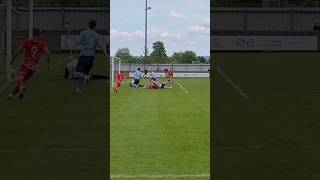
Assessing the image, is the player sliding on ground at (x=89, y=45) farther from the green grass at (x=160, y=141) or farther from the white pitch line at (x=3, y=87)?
the white pitch line at (x=3, y=87)

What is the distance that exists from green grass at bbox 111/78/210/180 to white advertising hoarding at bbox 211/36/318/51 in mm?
30382

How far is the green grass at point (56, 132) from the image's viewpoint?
668cm

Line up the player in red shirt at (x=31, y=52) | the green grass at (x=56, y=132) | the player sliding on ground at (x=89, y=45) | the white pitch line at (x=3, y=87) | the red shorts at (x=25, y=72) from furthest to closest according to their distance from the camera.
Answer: the white pitch line at (x=3, y=87) < the red shorts at (x=25, y=72) < the player in red shirt at (x=31, y=52) < the green grass at (x=56, y=132) < the player sliding on ground at (x=89, y=45)

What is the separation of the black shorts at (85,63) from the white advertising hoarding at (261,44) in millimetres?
37626

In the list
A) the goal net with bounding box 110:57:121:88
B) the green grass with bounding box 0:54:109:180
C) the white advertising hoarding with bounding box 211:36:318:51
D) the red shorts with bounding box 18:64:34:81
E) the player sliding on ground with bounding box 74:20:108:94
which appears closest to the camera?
the player sliding on ground with bounding box 74:20:108:94

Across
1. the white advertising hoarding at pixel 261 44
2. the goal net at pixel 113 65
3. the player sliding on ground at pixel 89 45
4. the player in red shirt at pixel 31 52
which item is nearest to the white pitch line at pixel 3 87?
the goal net at pixel 113 65

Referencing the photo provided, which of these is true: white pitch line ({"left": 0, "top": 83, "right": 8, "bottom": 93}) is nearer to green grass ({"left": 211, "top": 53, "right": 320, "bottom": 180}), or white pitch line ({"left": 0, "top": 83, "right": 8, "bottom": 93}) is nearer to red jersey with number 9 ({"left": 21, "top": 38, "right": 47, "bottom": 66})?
red jersey with number 9 ({"left": 21, "top": 38, "right": 47, "bottom": 66})

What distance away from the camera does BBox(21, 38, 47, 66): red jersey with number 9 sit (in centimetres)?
787

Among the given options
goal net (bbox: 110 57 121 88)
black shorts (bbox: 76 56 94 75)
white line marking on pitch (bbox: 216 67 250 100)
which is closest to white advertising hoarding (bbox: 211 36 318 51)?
white line marking on pitch (bbox: 216 67 250 100)

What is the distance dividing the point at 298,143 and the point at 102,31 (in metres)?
3.32

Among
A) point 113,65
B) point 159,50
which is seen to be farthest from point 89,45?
point 113,65

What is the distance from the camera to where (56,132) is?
9.23m

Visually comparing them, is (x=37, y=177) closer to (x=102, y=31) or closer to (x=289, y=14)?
(x=102, y=31)

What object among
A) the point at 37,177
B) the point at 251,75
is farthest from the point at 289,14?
the point at 37,177
